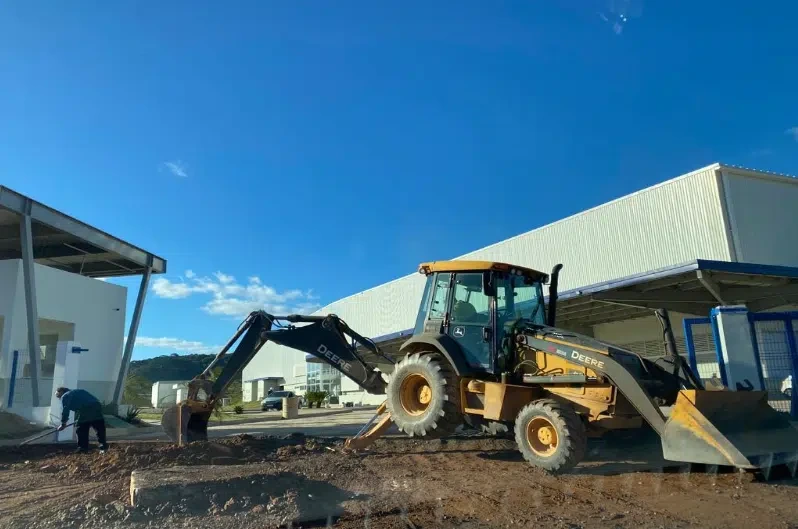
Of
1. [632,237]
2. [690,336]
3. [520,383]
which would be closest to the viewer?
[520,383]

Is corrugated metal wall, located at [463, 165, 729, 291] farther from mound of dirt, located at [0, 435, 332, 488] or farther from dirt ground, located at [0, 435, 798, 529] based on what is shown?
mound of dirt, located at [0, 435, 332, 488]

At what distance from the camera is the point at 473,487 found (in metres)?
7.46

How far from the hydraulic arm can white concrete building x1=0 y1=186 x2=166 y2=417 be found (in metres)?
6.55

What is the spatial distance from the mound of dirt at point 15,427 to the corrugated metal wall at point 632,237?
66.5 feet

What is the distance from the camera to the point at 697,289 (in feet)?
61.6

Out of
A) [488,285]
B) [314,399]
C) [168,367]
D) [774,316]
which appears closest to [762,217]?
[774,316]

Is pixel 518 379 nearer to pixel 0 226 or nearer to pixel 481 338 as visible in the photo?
pixel 481 338

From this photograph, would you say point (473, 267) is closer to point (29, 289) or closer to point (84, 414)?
point (84, 414)

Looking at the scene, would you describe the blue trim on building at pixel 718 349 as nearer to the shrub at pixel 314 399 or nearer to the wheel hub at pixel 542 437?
the wheel hub at pixel 542 437

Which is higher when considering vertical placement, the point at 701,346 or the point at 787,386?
the point at 701,346

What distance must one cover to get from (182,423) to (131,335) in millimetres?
15413

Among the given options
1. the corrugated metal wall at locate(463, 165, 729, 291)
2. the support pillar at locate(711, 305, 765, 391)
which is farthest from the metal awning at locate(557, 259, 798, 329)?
the support pillar at locate(711, 305, 765, 391)

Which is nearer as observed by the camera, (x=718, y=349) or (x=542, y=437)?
(x=542, y=437)

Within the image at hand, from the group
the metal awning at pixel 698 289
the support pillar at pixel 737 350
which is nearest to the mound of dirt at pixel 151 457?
the support pillar at pixel 737 350
